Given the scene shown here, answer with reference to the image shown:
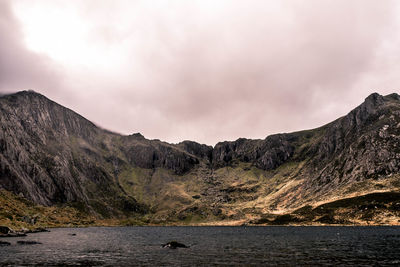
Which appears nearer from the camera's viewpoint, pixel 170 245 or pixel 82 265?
pixel 82 265

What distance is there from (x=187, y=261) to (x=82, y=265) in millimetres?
21653

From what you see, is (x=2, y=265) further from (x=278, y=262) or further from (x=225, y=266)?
(x=278, y=262)

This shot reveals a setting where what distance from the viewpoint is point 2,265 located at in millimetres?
56656

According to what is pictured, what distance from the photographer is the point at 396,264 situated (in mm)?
55031

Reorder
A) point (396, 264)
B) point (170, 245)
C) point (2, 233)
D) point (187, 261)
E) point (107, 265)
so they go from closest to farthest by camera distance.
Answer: point (396, 264) < point (107, 265) < point (187, 261) < point (170, 245) < point (2, 233)

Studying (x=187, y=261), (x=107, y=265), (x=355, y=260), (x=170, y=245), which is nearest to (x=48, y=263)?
(x=107, y=265)

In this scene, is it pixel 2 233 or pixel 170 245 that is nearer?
pixel 170 245

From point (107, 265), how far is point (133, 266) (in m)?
5.58

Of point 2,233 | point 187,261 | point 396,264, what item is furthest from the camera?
point 2,233

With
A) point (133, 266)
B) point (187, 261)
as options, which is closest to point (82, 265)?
point (133, 266)

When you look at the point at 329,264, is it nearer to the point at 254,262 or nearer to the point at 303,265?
the point at 303,265

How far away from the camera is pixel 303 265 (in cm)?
5588

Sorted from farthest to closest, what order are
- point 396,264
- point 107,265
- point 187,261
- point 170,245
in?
1. point 170,245
2. point 187,261
3. point 107,265
4. point 396,264

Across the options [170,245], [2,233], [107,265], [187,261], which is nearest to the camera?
[107,265]
